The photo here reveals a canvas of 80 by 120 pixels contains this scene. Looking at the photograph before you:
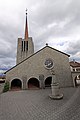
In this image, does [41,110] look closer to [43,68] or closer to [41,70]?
[41,70]

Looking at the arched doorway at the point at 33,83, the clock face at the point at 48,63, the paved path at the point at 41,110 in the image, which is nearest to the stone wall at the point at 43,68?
the clock face at the point at 48,63

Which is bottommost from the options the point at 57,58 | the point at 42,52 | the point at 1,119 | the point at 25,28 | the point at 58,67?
the point at 1,119

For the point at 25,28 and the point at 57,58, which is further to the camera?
the point at 25,28

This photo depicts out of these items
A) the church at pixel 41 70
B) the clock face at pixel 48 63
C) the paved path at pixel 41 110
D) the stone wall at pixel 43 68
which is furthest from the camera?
the clock face at pixel 48 63

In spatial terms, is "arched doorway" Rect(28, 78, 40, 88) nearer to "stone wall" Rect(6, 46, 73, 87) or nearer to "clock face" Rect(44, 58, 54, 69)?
"stone wall" Rect(6, 46, 73, 87)

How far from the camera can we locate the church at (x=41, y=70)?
2025 cm

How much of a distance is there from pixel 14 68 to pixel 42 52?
6.79 m

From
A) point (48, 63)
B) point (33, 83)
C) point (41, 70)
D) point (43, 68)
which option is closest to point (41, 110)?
point (41, 70)

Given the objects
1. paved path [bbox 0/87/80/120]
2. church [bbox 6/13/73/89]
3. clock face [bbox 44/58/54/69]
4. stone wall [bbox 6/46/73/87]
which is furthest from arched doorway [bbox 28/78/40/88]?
paved path [bbox 0/87/80/120]

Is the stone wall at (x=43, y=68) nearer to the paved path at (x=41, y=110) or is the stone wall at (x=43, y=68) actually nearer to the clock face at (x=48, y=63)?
the clock face at (x=48, y=63)

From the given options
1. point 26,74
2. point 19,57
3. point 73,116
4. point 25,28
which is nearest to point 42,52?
point 26,74

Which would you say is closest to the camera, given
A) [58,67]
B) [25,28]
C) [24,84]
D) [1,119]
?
[1,119]

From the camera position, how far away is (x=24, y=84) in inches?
787

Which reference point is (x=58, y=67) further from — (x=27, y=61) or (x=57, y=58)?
(x=27, y=61)
